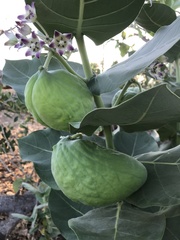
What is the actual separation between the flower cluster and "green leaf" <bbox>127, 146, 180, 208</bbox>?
0.25 meters

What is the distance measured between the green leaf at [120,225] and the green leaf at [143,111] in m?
0.19

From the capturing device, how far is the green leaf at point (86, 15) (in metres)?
0.62

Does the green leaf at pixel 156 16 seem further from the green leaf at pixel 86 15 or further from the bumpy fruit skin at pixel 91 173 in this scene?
the bumpy fruit skin at pixel 91 173

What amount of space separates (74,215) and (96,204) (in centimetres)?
36

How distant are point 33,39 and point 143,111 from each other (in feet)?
0.67

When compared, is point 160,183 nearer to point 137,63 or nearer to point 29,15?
point 137,63

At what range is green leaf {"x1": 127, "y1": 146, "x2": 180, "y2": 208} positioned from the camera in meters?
0.65

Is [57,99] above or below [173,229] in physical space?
above

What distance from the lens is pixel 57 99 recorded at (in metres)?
0.57

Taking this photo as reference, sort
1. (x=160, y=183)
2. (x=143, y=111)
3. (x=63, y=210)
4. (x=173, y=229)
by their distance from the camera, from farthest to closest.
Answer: (x=63, y=210) → (x=173, y=229) → (x=160, y=183) → (x=143, y=111)

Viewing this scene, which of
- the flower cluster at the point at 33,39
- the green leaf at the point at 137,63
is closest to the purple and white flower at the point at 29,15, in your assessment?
the flower cluster at the point at 33,39

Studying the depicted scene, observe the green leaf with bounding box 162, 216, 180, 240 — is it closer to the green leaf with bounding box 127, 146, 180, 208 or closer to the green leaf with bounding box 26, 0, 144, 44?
the green leaf with bounding box 127, 146, 180, 208

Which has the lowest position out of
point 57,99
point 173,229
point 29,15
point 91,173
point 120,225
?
point 173,229

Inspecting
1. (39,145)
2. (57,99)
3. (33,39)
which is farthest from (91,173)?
(39,145)
